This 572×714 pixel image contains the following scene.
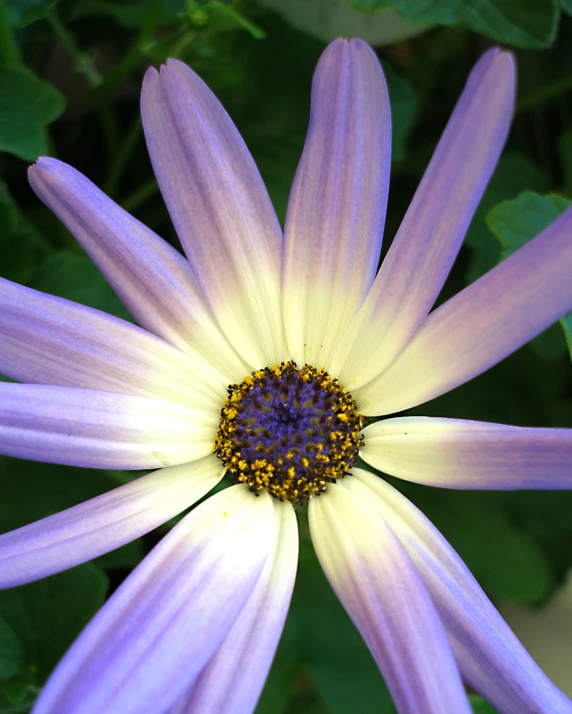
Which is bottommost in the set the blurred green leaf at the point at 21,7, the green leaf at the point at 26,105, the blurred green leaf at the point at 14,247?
the blurred green leaf at the point at 14,247

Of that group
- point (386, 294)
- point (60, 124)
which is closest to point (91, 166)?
point (60, 124)

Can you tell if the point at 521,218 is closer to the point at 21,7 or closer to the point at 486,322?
the point at 486,322

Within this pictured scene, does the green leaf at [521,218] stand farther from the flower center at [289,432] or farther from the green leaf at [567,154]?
the green leaf at [567,154]

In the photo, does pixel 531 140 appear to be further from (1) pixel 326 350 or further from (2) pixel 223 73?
(1) pixel 326 350

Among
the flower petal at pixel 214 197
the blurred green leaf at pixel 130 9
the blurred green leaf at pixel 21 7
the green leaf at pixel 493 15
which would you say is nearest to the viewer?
the flower petal at pixel 214 197

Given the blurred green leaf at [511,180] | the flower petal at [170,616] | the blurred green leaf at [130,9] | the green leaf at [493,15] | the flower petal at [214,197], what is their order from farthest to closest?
1. the blurred green leaf at [511,180]
2. the blurred green leaf at [130,9]
3. the green leaf at [493,15]
4. the flower petal at [214,197]
5. the flower petal at [170,616]

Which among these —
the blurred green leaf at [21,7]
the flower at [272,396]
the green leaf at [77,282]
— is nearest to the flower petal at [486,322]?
the flower at [272,396]

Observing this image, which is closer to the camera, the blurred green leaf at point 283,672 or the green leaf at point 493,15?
the green leaf at point 493,15
